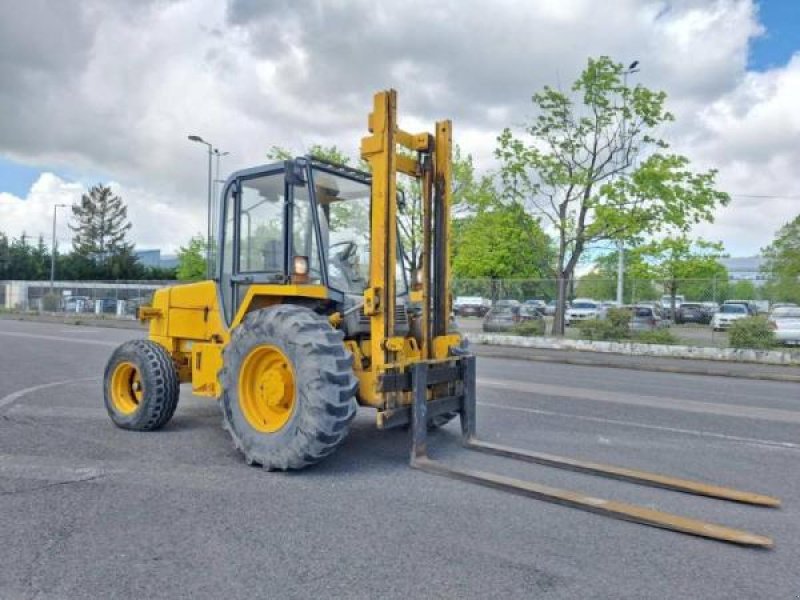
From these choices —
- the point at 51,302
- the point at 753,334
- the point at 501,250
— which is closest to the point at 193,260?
the point at 51,302

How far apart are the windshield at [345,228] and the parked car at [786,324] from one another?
54.7ft

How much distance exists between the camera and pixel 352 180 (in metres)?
6.77

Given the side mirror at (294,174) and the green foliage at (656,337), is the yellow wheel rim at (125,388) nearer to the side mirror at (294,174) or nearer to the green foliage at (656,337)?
the side mirror at (294,174)

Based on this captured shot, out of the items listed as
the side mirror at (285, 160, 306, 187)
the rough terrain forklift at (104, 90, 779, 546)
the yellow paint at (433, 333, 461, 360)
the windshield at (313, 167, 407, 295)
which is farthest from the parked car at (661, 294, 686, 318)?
the side mirror at (285, 160, 306, 187)

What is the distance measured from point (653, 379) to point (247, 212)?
Answer: 1089 centimetres

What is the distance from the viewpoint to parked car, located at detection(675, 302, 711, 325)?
820 inches

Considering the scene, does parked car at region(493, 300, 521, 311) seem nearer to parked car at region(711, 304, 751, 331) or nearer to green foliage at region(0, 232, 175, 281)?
parked car at region(711, 304, 751, 331)

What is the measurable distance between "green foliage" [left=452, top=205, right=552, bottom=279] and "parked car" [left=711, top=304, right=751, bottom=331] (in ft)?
24.3

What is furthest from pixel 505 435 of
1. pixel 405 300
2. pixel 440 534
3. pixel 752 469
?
pixel 440 534

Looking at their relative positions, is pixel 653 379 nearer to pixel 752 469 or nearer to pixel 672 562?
pixel 752 469

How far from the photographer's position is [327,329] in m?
5.58

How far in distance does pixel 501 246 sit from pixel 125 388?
72.8 ft

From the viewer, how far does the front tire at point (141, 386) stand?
22.9ft

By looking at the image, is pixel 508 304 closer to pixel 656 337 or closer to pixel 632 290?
pixel 632 290
